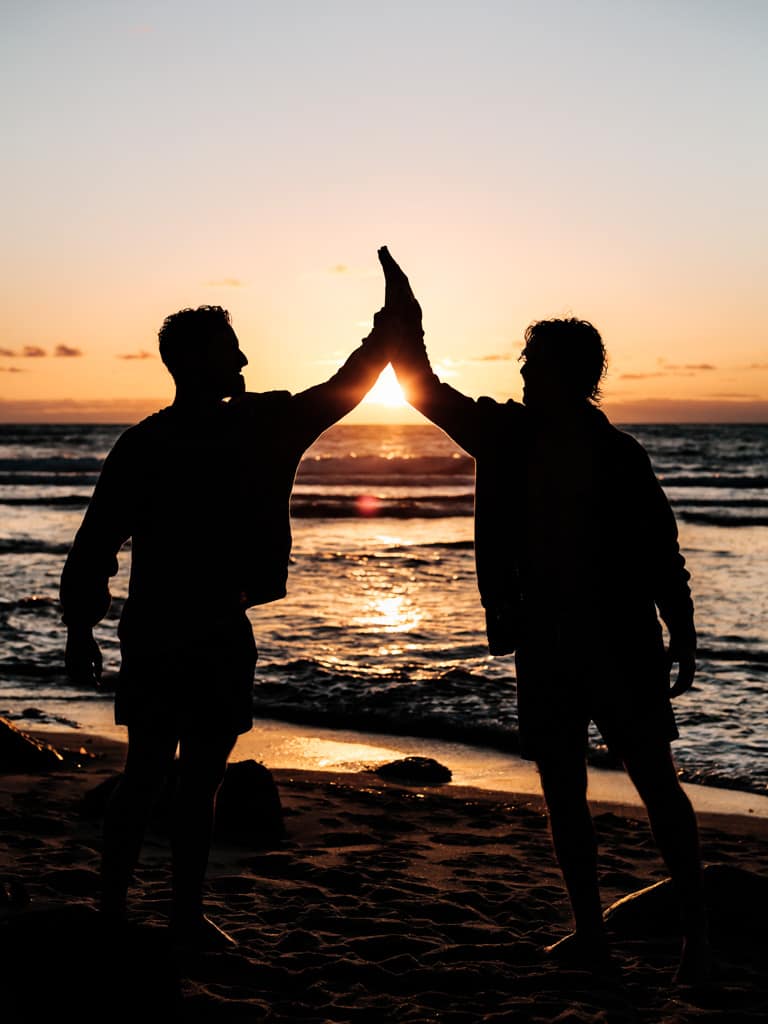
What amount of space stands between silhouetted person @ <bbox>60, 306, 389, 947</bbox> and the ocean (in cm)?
107

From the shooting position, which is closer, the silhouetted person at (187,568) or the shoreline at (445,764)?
the silhouetted person at (187,568)

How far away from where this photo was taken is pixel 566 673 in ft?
10.6

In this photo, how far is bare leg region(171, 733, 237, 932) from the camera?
3229 millimetres

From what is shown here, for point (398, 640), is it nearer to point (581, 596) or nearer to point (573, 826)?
point (573, 826)

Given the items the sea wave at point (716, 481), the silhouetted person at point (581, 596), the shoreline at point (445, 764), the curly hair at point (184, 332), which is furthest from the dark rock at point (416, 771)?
the sea wave at point (716, 481)

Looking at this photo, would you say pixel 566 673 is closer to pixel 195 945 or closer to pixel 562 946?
pixel 562 946

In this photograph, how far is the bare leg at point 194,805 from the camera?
3.23m

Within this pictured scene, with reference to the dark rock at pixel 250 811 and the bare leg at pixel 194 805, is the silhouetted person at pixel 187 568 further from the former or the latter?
the dark rock at pixel 250 811

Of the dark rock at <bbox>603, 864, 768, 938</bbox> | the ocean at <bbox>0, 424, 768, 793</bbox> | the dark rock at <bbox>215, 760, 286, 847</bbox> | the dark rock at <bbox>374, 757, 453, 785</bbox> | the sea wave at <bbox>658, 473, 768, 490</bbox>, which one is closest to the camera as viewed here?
the dark rock at <bbox>603, 864, 768, 938</bbox>

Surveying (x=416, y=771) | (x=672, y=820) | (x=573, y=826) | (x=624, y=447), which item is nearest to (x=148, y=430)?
(x=624, y=447)

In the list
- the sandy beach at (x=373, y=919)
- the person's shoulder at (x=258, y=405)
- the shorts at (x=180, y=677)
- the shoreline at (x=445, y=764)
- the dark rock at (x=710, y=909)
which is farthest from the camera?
the shoreline at (x=445, y=764)

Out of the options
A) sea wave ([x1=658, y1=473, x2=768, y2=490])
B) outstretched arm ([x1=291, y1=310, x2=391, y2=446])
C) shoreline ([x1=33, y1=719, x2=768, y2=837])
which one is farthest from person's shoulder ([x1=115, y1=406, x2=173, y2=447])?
sea wave ([x1=658, y1=473, x2=768, y2=490])

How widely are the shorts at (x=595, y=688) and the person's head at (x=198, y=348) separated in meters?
1.27

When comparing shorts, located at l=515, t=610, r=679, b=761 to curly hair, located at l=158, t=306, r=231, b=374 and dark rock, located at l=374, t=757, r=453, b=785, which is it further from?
dark rock, located at l=374, t=757, r=453, b=785
